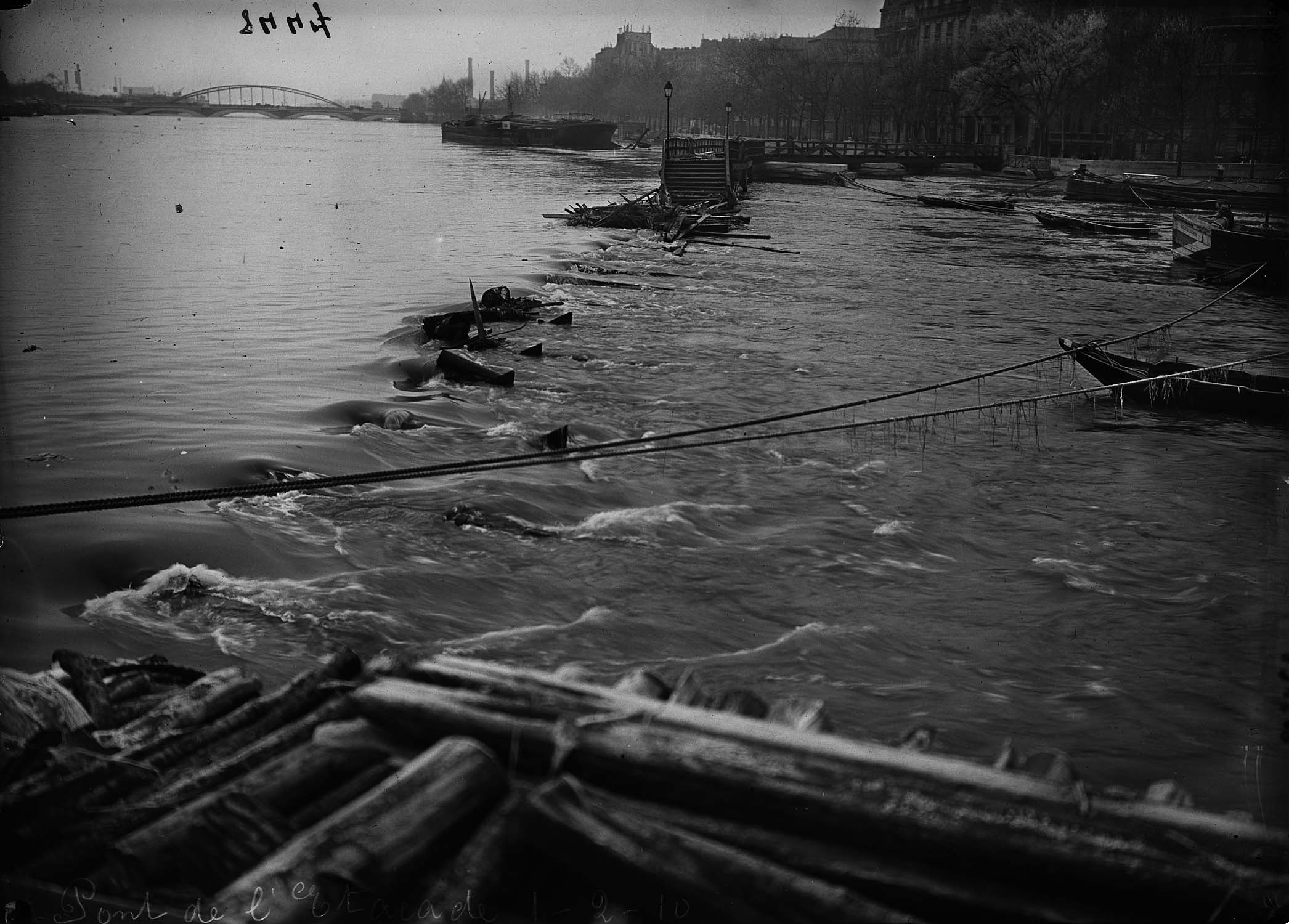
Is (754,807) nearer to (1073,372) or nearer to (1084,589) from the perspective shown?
(1084,589)

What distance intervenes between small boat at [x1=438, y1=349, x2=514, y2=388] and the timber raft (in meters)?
12.4

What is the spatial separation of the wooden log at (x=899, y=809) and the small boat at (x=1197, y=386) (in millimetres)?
12182

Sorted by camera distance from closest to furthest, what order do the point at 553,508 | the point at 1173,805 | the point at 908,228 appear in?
the point at 1173,805, the point at 553,508, the point at 908,228

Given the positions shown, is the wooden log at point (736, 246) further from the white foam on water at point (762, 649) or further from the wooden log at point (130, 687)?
the wooden log at point (130, 687)

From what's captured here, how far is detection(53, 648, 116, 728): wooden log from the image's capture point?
4.67 metres

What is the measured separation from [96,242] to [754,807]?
3179 cm

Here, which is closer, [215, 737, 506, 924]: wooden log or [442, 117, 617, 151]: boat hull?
[215, 737, 506, 924]: wooden log

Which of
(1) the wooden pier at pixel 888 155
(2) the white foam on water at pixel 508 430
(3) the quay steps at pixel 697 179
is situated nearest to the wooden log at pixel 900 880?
(2) the white foam on water at pixel 508 430

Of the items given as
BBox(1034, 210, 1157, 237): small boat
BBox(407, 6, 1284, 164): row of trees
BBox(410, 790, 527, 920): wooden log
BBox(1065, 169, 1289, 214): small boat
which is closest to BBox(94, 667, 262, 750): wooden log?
BBox(410, 790, 527, 920): wooden log

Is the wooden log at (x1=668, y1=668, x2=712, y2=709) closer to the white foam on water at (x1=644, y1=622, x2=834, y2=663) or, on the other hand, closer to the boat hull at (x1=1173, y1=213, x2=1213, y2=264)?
the white foam on water at (x1=644, y1=622, x2=834, y2=663)

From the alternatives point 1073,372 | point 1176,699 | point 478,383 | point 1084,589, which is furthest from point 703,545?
point 1073,372

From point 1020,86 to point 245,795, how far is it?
89.5 meters

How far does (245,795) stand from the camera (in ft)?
12.3

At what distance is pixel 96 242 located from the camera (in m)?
30.3
